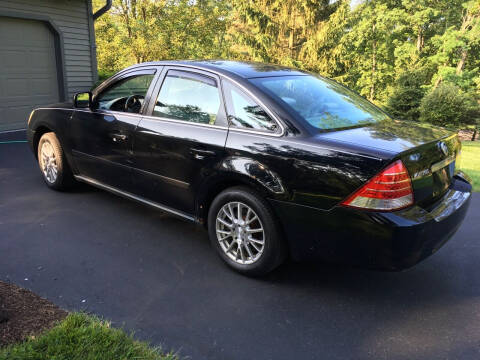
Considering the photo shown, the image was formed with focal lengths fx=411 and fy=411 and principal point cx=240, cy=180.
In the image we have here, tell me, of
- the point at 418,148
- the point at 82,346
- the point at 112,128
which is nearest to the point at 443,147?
the point at 418,148

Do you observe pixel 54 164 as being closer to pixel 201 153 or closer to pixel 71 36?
pixel 201 153

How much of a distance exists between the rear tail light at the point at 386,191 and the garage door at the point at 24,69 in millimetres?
9419

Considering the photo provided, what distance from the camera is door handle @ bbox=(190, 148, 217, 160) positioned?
325 cm

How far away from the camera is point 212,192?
338 cm

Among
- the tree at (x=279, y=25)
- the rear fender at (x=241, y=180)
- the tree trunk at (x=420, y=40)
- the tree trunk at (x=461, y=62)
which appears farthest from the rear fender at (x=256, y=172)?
the tree trunk at (x=420, y=40)

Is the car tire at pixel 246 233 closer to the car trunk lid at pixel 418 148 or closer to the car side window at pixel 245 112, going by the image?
the car side window at pixel 245 112

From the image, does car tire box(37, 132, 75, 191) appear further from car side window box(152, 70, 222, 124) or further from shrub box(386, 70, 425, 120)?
shrub box(386, 70, 425, 120)

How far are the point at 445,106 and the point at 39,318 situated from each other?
14.8 meters

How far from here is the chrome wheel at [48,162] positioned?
16.6 ft

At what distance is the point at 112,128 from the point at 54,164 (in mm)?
1412

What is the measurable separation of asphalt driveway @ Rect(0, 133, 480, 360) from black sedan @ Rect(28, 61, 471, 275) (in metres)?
0.34

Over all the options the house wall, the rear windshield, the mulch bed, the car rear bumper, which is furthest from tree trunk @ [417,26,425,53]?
the mulch bed

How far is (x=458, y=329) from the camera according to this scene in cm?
262

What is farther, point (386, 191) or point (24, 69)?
point (24, 69)
